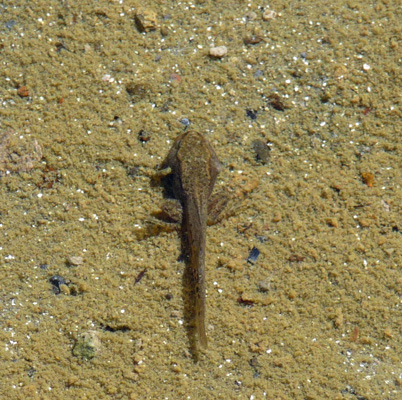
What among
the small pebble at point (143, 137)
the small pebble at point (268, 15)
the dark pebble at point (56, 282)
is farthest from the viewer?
the small pebble at point (268, 15)

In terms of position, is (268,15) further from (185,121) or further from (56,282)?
(56,282)

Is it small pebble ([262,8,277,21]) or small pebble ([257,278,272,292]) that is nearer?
small pebble ([257,278,272,292])

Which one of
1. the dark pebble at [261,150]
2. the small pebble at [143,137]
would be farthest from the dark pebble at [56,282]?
the dark pebble at [261,150]

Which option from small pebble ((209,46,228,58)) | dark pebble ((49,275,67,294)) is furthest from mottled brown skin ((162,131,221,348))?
dark pebble ((49,275,67,294))

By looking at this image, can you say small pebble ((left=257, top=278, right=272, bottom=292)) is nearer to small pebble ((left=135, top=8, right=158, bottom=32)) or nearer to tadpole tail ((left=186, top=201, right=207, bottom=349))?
tadpole tail ((left=186, top=201, right=207, bottom=349))

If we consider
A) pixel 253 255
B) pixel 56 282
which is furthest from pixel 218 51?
pixel 56 282

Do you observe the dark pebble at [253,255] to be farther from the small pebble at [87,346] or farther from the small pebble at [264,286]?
the small pebble at [87,346]
